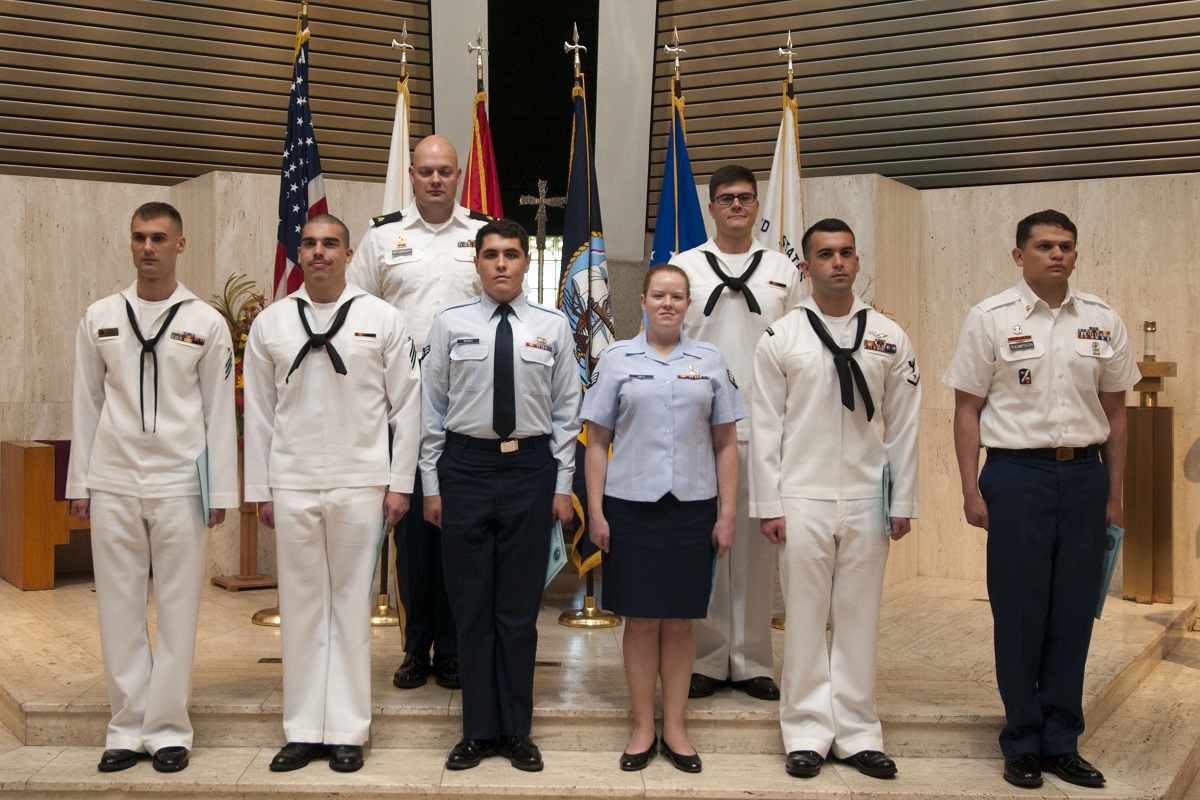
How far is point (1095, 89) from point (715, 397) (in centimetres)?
398

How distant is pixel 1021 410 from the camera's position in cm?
350

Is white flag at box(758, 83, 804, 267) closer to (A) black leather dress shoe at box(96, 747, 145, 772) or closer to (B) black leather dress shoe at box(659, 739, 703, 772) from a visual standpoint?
(B) black leather dress shoe at box(659, 739, 703, 772)

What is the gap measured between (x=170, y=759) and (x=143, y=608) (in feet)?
1.54

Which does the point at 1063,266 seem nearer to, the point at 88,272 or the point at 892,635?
the point at 892,635

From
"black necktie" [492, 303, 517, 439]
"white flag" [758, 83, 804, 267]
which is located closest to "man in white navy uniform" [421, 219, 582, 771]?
"black necktie" [492, 303, 517, 439]

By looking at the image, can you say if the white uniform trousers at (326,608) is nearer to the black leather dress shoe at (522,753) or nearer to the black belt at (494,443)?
the black belt at (494,443)

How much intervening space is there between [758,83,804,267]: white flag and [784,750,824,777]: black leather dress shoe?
256 cm

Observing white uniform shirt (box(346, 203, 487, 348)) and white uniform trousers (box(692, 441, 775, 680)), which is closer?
white uniform trousers (box(692, 441, 775, 680))

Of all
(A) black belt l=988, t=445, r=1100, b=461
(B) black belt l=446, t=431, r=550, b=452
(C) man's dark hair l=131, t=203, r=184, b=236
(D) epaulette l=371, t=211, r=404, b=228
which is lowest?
(A) black belt l=988, t=445, r=1100, b=461

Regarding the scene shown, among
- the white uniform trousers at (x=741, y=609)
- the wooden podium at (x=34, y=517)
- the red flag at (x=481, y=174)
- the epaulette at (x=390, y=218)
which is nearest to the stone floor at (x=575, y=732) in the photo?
the white uniform trousers at (x=741, y=609)

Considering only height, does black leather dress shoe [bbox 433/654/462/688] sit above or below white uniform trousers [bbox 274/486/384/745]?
below

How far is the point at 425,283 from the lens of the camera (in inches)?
158

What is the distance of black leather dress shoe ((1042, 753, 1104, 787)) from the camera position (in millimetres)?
3400

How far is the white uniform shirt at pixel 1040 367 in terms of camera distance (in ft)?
11.4
